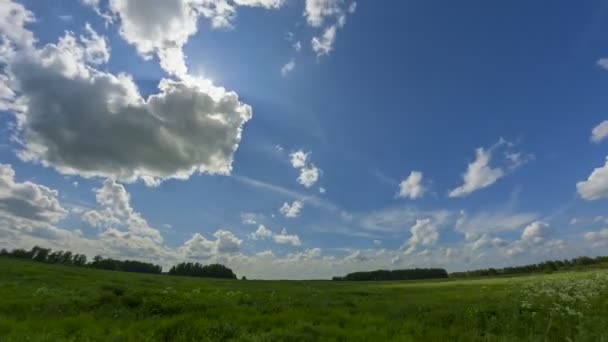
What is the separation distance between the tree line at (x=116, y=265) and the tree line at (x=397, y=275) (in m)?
60.3

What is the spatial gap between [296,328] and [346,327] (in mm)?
1919

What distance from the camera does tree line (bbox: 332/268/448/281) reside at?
154000mm

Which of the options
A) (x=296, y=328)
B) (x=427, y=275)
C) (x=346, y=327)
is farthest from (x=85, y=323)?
(x=427, y=275)

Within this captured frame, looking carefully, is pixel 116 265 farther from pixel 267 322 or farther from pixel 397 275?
pixel 267 322

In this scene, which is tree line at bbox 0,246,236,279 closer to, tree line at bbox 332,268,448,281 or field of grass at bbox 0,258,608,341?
tree line at bbox 332,268,448,281

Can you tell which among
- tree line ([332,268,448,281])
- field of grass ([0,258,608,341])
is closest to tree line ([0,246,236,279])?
tree line ([332,268,448,281])

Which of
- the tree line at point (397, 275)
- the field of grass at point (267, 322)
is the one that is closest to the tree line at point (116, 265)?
the tree line at point (397, 275)

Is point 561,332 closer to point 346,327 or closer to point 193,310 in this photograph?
point 346,327

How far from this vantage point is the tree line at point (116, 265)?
502 feet

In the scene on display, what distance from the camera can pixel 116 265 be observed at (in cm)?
16038

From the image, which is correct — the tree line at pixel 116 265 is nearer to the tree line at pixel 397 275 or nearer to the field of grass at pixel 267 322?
the tree line at pixel 397 275

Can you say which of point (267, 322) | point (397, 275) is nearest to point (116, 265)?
point (397, 275)

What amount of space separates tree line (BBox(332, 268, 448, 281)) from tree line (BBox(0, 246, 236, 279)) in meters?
60.3

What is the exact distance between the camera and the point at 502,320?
12359 millimetres
